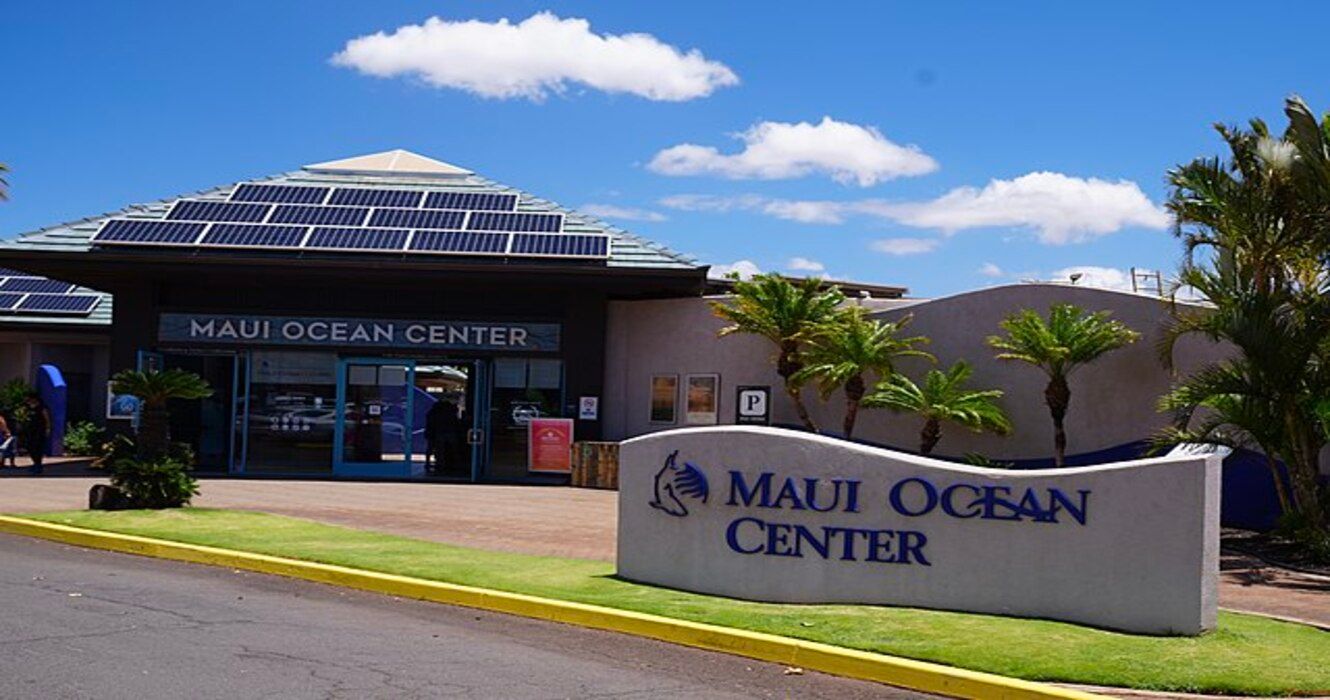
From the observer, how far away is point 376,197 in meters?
28.6

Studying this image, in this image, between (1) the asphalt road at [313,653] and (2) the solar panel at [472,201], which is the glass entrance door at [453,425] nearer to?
(2) the solar panel at [472,201]

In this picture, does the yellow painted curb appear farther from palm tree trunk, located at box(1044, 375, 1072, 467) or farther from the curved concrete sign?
palm tree trunk, located at box(1044, 375, 1072, 467)

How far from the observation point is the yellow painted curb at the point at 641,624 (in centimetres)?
876

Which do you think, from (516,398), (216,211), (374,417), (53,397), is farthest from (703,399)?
(53,397)

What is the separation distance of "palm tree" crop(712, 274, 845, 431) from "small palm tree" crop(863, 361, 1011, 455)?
5.54 feet

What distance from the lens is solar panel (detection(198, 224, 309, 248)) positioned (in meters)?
25.2

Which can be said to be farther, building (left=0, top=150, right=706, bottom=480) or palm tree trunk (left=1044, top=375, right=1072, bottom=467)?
building (left=0, top=150, right=706, bottom=480)

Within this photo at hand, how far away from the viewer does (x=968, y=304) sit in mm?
23062

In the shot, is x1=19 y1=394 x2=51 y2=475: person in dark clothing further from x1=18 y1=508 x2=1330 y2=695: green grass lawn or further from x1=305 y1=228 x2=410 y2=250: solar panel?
x1=18 y1=508 x2=1330 y2=695: green grass lawn

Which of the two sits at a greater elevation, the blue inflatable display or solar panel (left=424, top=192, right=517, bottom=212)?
solar panel (left=424, top=192, right=517, bottom=212)

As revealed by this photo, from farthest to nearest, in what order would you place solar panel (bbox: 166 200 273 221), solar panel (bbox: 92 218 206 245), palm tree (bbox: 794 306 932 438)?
solar panel (bbox: 166 200 273 221) → solar panel (bbox: 92 218 206 245) → palm tree (bbox: 794 306 932 438)

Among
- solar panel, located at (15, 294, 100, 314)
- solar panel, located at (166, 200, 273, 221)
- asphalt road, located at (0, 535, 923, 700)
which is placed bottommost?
asphalt road, located at (0, 535, 923, 700)

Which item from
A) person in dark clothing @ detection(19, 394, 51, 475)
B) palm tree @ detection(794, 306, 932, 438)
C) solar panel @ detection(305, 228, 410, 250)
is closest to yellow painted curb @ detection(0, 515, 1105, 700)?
person in dark clothing @ detection(19, 394, 51, 475)

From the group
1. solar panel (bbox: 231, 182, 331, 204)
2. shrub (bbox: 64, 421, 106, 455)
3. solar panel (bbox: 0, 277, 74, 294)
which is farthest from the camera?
solar panel (bbox: 0, 277, 74, 294)
